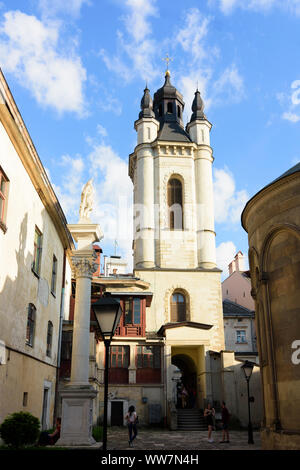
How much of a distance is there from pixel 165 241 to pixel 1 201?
27.3 metres

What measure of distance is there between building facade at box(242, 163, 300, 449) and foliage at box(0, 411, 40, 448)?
25.7 feet

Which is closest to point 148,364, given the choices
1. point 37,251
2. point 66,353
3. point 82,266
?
point 66,353

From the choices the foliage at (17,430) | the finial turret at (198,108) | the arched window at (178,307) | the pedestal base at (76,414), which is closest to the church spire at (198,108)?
the finial turret at (198,108)

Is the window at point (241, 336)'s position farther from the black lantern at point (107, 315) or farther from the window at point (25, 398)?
the black lantern at point (107, 315)

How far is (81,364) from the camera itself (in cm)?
1639

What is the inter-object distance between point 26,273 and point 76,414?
221 inches

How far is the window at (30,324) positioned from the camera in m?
18.5

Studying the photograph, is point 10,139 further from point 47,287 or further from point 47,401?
point 47,401

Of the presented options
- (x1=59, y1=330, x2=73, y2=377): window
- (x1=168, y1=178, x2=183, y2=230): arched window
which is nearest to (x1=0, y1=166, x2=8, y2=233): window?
(x1=59, y1=330, x2=73, y2=377): window

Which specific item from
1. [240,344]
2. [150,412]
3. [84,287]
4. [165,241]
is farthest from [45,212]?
[240,344]

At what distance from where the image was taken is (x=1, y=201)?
1502 cm

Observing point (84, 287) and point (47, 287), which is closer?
point (84, 287)

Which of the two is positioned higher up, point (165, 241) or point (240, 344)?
point (165, 241)

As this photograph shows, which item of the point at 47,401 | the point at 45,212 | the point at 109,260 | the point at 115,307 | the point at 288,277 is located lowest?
the point at 47,401
